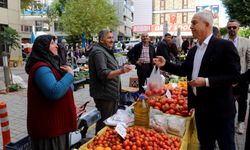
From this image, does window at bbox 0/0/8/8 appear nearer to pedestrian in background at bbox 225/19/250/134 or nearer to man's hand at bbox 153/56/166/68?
pedestrian in background at bbox 225/19/250/134

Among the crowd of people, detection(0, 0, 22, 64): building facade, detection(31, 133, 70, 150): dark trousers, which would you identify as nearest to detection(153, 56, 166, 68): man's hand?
the crowd of people

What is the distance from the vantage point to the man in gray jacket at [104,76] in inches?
144

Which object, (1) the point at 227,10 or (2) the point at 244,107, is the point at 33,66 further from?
(1) the point at 227,10

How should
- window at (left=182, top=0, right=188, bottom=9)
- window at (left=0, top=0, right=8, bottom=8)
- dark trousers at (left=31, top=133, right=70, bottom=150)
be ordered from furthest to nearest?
1. window at (left=182, top=0, right=188, bottom=9)
2. window at (left=0, top=0, right=8, bottom=8)
3. dark trousers at (left=31, top=133, right=70, bottom=150)

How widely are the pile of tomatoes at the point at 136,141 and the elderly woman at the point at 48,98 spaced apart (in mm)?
401

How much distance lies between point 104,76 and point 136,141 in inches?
42.1

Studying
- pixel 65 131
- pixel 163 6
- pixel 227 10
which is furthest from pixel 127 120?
pixel 163 6

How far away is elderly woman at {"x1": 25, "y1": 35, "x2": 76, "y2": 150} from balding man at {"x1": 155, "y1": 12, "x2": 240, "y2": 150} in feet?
4.32

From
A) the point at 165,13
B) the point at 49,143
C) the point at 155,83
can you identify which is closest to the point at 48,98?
the point at 49,143

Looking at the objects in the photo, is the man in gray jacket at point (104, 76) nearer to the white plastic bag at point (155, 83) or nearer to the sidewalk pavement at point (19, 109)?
the white plastic bag at point (155, 83)

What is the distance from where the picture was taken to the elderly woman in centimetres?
247

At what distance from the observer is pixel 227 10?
28.5 meters

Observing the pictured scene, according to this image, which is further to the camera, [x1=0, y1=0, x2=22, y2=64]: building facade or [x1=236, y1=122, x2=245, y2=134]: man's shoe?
[x1=0, y1=0, x2=22, y2=64]: building facade

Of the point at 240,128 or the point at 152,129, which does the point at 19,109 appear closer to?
the point at 152,129
